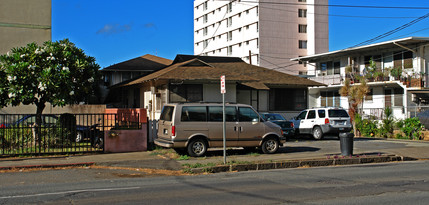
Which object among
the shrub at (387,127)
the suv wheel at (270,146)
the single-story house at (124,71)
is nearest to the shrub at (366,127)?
the shrub at (387,127)

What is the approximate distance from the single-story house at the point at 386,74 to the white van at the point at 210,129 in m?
15.5

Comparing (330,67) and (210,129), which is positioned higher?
(330,67)

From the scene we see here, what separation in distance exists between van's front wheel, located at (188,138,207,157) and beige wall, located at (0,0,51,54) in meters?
13.5

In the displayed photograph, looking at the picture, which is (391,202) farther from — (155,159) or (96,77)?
(96,77)

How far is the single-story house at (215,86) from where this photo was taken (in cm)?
2055

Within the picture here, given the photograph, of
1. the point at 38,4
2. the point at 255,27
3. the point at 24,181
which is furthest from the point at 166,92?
the point at 255,27

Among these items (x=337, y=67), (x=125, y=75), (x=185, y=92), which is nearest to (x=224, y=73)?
(x=185, y=92)

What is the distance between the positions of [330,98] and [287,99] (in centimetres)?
1521

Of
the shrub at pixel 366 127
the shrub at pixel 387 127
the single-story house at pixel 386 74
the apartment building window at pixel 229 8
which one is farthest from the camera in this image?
the apartment building window at pixel 229 8

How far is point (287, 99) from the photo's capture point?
28.2 meters

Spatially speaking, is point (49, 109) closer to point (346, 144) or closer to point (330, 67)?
point (346, 144)

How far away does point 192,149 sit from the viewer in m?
14.4

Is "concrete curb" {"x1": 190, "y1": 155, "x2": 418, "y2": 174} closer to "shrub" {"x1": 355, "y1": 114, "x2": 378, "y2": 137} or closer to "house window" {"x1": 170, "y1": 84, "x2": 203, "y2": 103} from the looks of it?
"house window" {"x1": 170, "y1": 84, "x2": 203, "y2": 103}

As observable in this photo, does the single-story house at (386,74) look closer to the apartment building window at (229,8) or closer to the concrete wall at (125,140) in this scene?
the concrete wall at (125,140)
